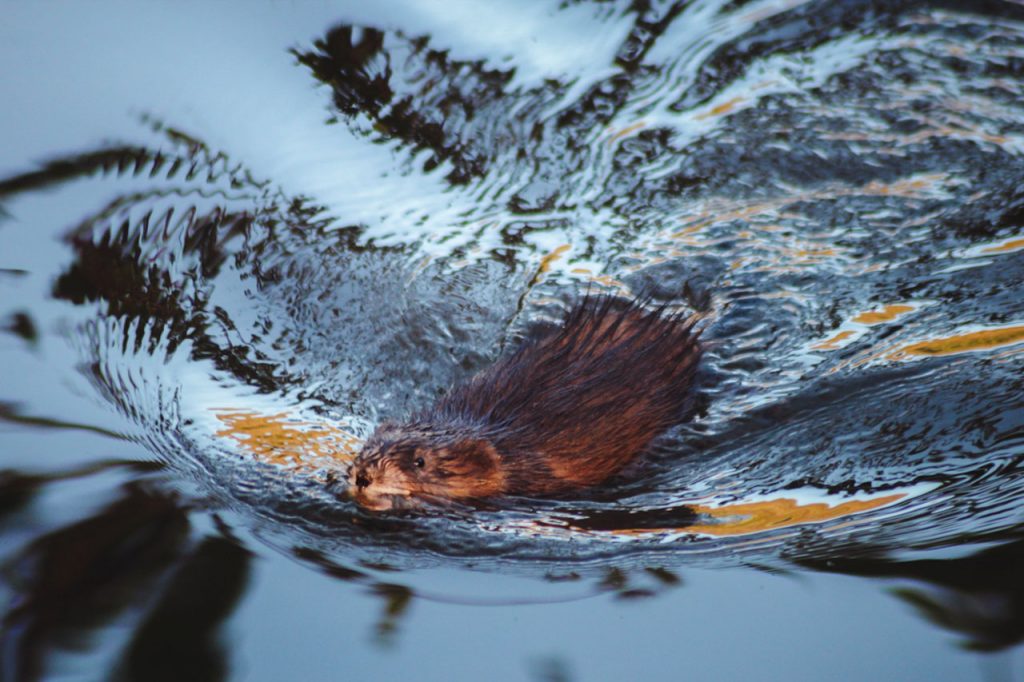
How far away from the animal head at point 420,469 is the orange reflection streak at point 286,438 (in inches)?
6.0

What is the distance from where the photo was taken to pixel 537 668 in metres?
2.69

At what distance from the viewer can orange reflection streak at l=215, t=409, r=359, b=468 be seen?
3.91 m

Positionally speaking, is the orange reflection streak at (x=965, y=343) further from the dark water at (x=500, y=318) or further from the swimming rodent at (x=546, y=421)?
the swimming rodent at (x=546, y=421)

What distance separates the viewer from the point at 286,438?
4035 mm

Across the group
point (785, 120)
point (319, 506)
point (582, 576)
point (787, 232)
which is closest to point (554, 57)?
point (785, 120)

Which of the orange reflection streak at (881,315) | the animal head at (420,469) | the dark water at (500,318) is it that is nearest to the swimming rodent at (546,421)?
the animal head at (420,469)

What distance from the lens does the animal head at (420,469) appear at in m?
3.78

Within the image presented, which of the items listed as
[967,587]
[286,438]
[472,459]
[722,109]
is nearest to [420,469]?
[472,459]

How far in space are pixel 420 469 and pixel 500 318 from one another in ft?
4.23

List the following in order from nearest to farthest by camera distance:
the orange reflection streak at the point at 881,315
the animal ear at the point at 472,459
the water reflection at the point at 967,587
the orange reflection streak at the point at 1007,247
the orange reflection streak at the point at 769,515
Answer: the water reflection at the point at 967,587
the orange reflection streak at the point at 769,515
the animal ear at the point at 472,459
the orange reflection streak at the point at 881,315
the orange reflection streak at the point at 1007,247

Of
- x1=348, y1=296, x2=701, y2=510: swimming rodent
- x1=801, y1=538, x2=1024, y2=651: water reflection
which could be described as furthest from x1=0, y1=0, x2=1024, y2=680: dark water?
x1=348, y1=296, x2=701, y2=510: swimming rodent

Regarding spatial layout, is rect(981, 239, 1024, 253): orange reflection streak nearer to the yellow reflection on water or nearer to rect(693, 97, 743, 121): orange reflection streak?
rect(693, 97, 743, 121): orange reflection streak

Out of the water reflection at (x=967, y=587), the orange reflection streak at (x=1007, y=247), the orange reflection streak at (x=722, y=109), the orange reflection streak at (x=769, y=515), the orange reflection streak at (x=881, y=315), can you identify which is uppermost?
the orange reflection streak at (x=722, y=109)

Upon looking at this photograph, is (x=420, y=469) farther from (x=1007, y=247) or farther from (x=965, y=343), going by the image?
(x=1007, y=247)
